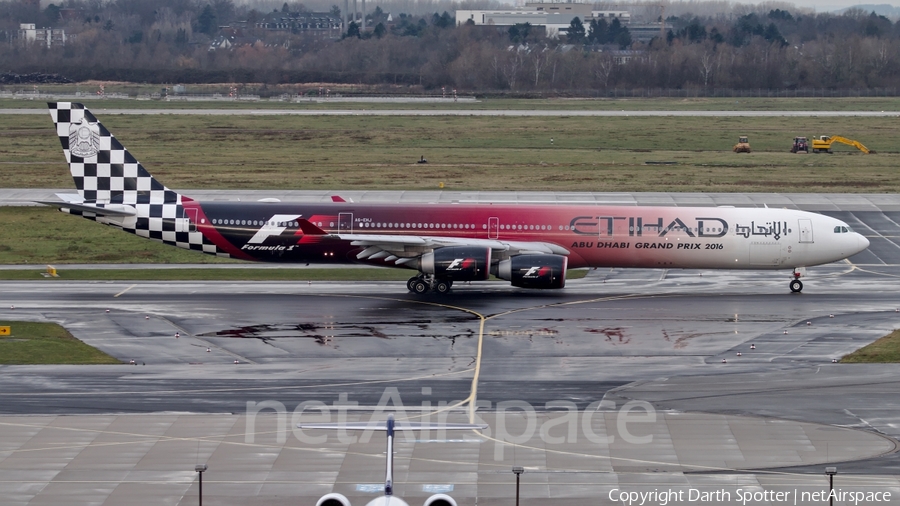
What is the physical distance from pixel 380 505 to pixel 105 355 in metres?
21.3

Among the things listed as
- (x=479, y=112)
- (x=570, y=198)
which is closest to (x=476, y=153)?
(x=570, y=198)

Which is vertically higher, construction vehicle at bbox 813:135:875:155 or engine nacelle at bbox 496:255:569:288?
construction vehicle at bbox 813:135:875:155

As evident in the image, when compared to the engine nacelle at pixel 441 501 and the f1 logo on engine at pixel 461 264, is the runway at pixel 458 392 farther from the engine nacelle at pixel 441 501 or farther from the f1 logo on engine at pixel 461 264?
the engine nacelle at pixel 441 501

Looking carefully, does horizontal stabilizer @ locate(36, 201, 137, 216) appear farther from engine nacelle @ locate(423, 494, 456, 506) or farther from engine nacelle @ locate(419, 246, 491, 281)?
engine nacelle @ locate(423, 494, 456, 506)

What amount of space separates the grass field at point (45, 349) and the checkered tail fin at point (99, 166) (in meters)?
10.5

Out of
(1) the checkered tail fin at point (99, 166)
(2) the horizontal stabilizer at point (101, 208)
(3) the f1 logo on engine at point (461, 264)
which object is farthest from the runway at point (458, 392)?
(1) the checkered tail fin at point (99, 166)

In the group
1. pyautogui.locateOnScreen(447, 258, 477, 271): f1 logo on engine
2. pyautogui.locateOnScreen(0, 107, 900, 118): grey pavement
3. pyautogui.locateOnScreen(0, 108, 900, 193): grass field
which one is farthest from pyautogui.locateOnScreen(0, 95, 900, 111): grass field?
pyautogui.locateOnScreen(447, 258, 477, 271): f1 logo on engine

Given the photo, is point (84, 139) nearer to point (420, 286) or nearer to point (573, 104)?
point (420, 286)

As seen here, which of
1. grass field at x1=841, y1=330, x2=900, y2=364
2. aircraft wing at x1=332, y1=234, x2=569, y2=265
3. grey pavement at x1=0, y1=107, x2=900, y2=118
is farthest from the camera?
grey pavement at x1=0, y1=107, x2=900, y2=118

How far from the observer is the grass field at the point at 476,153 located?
78938 mm

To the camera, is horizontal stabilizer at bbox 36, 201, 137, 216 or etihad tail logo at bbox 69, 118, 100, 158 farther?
etihad tail logo at bbox 69, 118, 100, 158

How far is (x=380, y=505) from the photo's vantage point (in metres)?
16.2

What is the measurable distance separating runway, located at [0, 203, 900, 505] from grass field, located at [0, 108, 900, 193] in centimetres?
3184

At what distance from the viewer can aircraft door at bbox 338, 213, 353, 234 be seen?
46.7 metres
